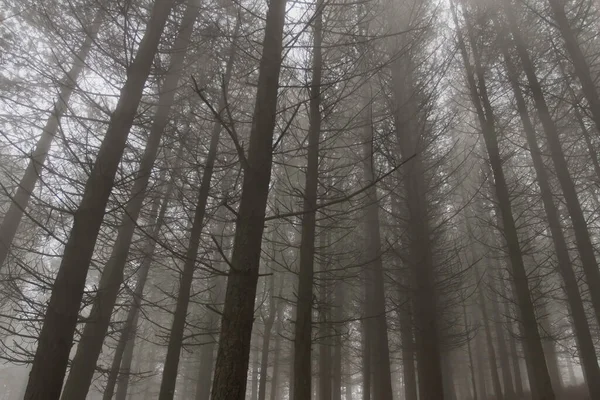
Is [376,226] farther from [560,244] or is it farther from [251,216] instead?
[251,216]

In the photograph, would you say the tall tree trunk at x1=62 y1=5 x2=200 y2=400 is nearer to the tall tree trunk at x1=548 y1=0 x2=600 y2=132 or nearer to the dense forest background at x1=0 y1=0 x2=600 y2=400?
the dense forest background at x1=0 y1=0 x2=600 y2=400

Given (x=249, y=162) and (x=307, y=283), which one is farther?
(x=307, y=283)

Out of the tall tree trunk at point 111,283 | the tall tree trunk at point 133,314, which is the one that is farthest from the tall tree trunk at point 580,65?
the tall tree trunk at point 133,314

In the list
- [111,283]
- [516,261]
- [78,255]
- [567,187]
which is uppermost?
[567,187]

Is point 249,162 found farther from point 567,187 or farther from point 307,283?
point 567,187

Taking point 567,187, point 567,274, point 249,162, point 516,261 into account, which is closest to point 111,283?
point 249,162

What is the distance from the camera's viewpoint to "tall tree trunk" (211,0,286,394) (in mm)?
2012

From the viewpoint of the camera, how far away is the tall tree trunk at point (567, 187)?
6426 millimetres

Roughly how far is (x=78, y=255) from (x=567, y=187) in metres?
7.54

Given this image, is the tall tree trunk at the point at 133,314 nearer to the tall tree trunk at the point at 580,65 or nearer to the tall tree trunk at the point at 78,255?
the tall tree trunk at the point at 78,255

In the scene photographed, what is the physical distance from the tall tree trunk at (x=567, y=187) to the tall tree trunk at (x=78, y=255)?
6.54m

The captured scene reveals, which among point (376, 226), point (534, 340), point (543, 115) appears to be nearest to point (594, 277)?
point (534, 340)

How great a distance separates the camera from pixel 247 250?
2.28 meters

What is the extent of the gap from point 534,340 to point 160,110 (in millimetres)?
6760
